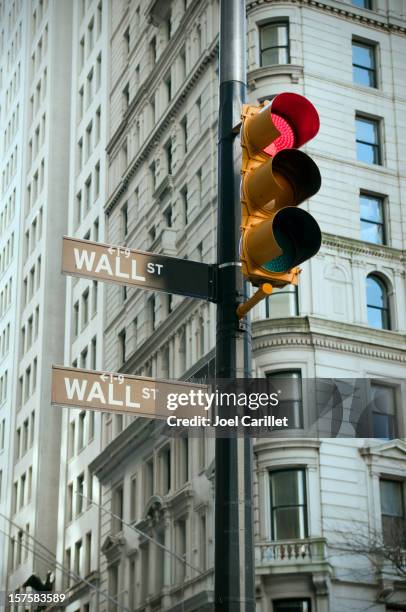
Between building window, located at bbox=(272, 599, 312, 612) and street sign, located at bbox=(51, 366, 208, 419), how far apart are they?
91.4ft

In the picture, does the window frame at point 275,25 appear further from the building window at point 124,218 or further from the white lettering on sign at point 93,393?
the white lettering on sign at point 93,393

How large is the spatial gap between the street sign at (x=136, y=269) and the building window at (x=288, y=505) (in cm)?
2813

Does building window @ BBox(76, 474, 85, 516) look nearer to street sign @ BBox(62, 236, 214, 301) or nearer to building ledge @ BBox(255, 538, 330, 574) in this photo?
building ledge @ BBox(255, 538, 330, 574)

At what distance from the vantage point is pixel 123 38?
63.0 meters

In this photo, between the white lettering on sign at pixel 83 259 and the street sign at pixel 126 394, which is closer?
the street sign at pixel 126 394

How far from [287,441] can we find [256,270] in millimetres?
29616

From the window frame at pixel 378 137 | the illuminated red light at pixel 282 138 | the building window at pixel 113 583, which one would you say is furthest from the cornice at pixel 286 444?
the illuminated red light at pixel 282 138

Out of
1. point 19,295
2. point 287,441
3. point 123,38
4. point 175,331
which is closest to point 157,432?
point 175,331

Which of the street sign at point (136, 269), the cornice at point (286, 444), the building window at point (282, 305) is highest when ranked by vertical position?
the building window at point (282, 305)

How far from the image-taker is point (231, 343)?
28.5ft

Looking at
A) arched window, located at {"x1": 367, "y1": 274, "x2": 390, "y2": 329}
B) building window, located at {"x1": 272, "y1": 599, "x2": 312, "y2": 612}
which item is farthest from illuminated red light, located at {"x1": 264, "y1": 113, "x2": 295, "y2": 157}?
arched window, located at {"x1": 367, "y1": 274, "x2": 390, "y2": 329}

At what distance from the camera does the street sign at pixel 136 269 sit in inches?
354

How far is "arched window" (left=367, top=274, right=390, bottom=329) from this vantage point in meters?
41.9

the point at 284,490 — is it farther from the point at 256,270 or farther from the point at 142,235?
the point at 256,270
